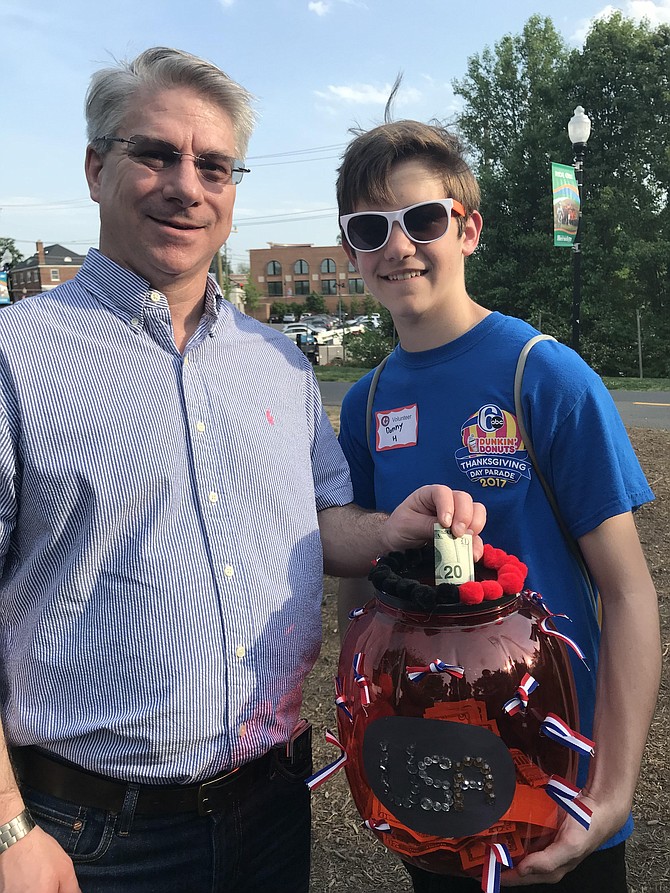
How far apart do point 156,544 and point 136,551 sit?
0.15ft

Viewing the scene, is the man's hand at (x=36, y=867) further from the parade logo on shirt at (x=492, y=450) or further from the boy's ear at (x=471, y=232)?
the boy's ear at (x=471, y=232)

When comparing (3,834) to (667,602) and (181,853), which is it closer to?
(181,853)

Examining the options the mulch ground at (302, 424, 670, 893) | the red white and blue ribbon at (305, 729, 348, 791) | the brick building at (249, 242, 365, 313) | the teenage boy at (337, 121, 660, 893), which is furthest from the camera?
the brick building at (249, 242, 365, 313)

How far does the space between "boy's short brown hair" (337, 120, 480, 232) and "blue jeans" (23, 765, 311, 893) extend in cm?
149

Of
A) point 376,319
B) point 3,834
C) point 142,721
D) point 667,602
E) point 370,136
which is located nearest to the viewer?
point 3,834

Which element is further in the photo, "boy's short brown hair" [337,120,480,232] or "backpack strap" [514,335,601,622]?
"boy's short brown hair" [337,120,480,232]

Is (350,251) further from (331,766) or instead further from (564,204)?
(564,204)

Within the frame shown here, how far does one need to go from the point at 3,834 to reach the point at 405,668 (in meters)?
0.88

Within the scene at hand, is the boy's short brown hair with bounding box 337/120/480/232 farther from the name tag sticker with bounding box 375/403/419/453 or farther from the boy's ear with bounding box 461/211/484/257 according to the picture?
the name tag sticker with bounding box 375/403/419/453

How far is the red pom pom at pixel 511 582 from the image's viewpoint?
1242mm

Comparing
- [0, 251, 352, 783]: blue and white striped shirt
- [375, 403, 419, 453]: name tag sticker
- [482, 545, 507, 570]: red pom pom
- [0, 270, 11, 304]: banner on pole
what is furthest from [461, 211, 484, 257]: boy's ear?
[0, 270, 11, 304]: banner on pole

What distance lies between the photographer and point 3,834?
141cm

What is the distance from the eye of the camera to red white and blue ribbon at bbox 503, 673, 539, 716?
117cm

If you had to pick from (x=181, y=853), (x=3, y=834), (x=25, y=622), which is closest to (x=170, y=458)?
(x=25, y=622)
